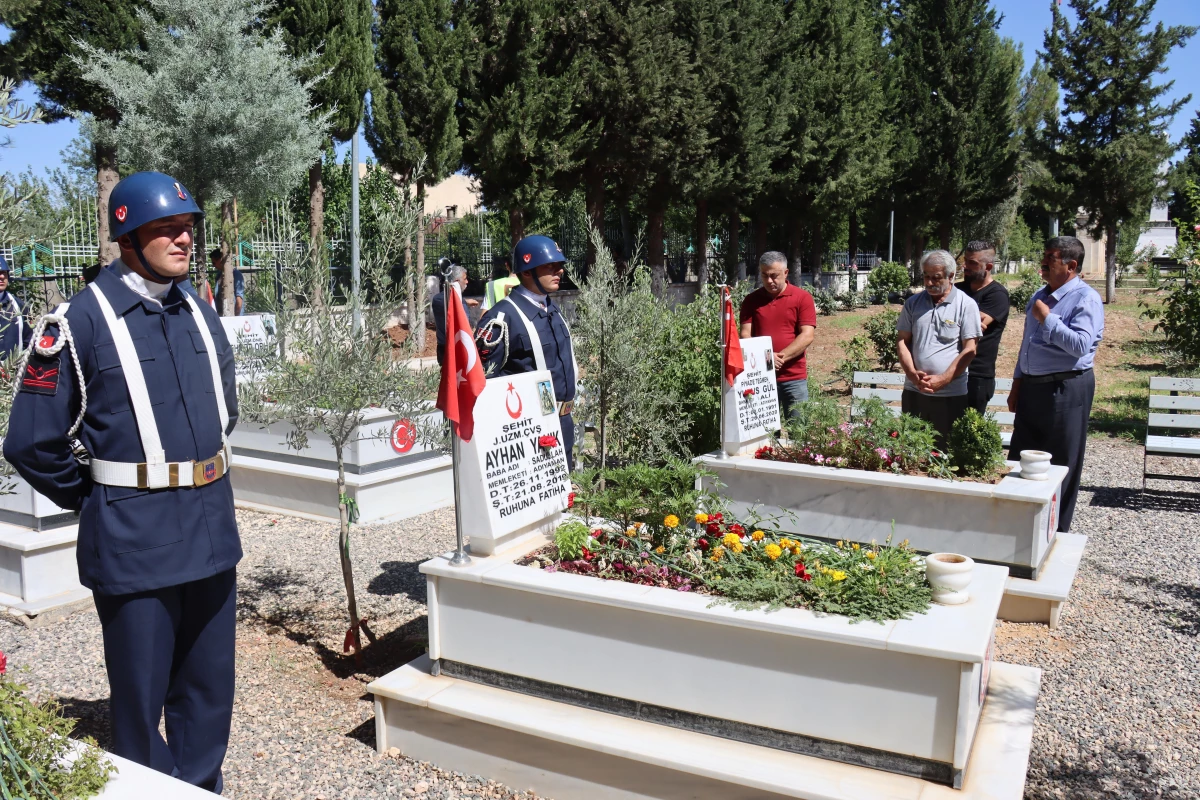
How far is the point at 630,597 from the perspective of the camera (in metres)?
3.81

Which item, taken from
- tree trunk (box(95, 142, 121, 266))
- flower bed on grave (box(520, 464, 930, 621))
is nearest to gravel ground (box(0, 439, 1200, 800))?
flower bed on grave (box(520, 464, 930, 621))

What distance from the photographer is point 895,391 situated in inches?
408

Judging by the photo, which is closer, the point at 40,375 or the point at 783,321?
the point at 40,375

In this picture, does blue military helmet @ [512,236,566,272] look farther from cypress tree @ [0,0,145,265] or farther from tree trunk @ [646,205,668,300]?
tree trunk @ [646,205,668,300]

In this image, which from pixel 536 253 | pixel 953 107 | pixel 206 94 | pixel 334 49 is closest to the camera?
pixel 536 253

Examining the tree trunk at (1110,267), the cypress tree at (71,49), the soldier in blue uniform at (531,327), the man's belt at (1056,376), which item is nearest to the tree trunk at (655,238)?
the tree trunk at (1110,267)

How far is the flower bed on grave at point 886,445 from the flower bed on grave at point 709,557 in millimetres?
2057

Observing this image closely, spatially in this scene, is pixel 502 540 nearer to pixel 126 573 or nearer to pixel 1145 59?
pixel 126 573

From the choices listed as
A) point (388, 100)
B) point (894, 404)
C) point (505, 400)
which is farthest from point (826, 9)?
point (505, 400)

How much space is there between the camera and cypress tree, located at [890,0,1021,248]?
35.5 metres

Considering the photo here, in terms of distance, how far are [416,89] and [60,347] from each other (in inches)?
639

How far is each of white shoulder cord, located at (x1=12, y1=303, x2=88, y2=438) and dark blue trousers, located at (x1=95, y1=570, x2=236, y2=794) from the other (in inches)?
25.5

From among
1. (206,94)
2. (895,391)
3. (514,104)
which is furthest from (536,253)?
(514,104)

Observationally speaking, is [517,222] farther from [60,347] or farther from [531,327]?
[60,347]
